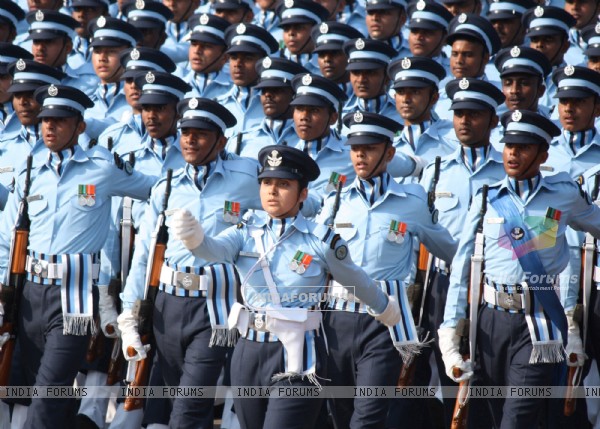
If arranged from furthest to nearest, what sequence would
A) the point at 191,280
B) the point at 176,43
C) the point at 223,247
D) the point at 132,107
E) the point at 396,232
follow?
the point at 176,43
the point at 132,107
the point at 191,280
the point at 396,232
the point at 223,247

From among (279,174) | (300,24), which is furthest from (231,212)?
(300,24)

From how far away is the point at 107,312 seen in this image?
10.9m

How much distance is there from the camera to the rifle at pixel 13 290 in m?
10.6

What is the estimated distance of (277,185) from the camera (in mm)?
8867

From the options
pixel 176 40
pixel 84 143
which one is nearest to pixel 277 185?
pixel 84 143

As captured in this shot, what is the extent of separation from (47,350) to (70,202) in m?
1.13

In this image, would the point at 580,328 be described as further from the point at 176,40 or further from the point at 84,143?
the point at 176,40

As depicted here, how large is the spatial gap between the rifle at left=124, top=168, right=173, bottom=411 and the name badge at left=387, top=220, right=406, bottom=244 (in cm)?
163

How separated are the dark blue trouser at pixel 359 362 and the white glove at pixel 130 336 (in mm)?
1346

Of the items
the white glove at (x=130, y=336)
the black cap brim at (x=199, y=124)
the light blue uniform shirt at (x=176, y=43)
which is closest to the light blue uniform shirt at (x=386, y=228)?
the black cap brim at (x=199, y=124)

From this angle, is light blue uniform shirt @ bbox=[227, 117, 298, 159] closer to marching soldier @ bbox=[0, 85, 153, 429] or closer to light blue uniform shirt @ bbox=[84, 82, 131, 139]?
marching soldier @ bbox=[0, 85, 153, 429]

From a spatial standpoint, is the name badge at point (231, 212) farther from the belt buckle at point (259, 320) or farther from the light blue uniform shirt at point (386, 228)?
the belt buckle at point (259, 320)

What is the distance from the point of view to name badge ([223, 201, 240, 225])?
10281 millimetres

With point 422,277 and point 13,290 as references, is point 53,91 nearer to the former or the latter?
point 13,290
